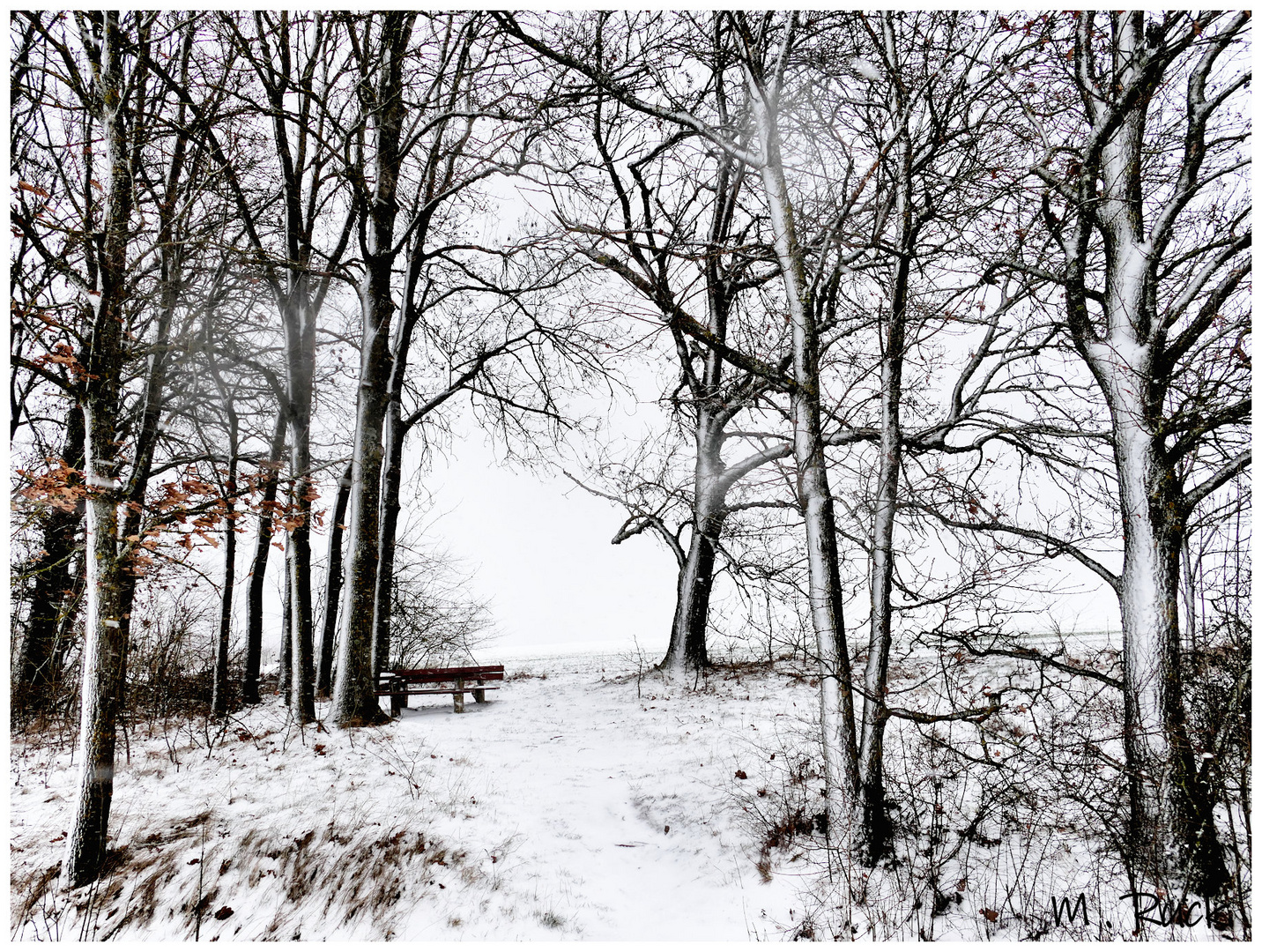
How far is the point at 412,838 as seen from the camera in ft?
17.6

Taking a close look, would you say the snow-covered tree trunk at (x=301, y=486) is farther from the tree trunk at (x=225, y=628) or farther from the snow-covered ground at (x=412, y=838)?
the tree trunk at (x=225, y=628)

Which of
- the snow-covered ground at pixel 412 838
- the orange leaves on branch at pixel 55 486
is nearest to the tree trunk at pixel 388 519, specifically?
the snow-covered ground at pixel 412 838

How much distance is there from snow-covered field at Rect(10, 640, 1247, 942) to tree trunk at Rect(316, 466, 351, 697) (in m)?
4.44

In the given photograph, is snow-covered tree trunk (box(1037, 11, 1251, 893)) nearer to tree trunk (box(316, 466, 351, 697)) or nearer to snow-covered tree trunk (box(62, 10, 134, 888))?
snow-covered tree trunk (box(62, 10, 134, 888))

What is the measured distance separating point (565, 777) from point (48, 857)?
4.27m

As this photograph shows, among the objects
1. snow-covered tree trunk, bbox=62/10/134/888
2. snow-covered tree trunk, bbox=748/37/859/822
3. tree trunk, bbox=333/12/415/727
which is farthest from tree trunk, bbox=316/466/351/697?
snow-covered tree trunk, bbox=748/37/859/822

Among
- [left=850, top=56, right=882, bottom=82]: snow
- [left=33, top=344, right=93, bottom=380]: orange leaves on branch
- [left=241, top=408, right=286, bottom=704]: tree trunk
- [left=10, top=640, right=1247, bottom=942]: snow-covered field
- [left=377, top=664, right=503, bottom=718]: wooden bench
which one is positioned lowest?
[left=10, top=640, right=1247, bottom=942]: snow-covered field

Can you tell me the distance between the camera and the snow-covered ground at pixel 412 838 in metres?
4.47

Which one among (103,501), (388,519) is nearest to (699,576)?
(388,519)

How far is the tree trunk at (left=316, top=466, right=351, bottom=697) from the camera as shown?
39.3 feet

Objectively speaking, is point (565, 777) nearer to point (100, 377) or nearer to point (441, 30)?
point (100, 377)

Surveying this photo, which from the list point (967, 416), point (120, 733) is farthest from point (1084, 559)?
point (120, 733)

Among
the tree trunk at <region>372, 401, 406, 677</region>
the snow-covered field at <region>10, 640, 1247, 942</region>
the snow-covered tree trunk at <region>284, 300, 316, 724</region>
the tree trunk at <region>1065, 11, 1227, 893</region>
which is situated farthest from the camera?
the tree trunk at <region>372, 401, 406, 677</region>

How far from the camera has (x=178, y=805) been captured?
601 centimetres
